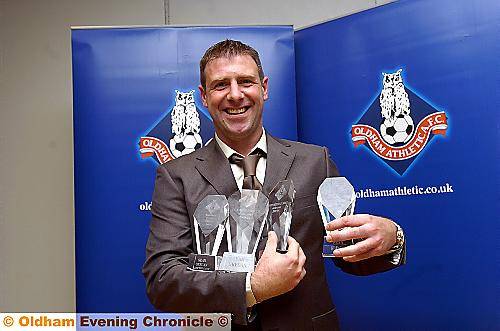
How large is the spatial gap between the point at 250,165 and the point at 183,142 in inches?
47.4

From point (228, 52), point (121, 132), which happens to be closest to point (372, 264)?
point (228, 52)

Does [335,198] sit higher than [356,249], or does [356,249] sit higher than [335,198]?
[335,198]

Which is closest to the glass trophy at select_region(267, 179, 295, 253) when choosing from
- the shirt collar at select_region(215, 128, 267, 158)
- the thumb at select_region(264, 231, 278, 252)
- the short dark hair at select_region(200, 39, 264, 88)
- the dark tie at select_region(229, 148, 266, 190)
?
the thumb at select_region(264, 231, 278, 252)

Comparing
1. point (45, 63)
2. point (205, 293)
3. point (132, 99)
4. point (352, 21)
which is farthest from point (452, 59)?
point (45, 63)

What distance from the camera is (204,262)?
1.45 meters

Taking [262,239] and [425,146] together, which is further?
[425,146]

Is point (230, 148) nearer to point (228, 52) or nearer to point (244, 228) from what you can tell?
point (228, 52)

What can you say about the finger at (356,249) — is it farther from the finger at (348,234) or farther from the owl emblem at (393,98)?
the owl emblem at (393,98)

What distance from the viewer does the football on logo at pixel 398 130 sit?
2623 mm

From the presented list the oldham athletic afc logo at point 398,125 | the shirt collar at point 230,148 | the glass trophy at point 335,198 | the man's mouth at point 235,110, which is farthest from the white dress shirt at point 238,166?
the oldham athletic afc logo at point 398,125

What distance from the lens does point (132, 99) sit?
2.84 metres

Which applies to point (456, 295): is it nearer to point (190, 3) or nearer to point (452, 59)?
point (452, 59)

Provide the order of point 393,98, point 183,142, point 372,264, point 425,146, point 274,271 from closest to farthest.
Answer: point 274,271
point 372,264
point 425,146
point 393,98
point 183,142

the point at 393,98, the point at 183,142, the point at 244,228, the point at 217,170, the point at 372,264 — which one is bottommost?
the point at 372,264
